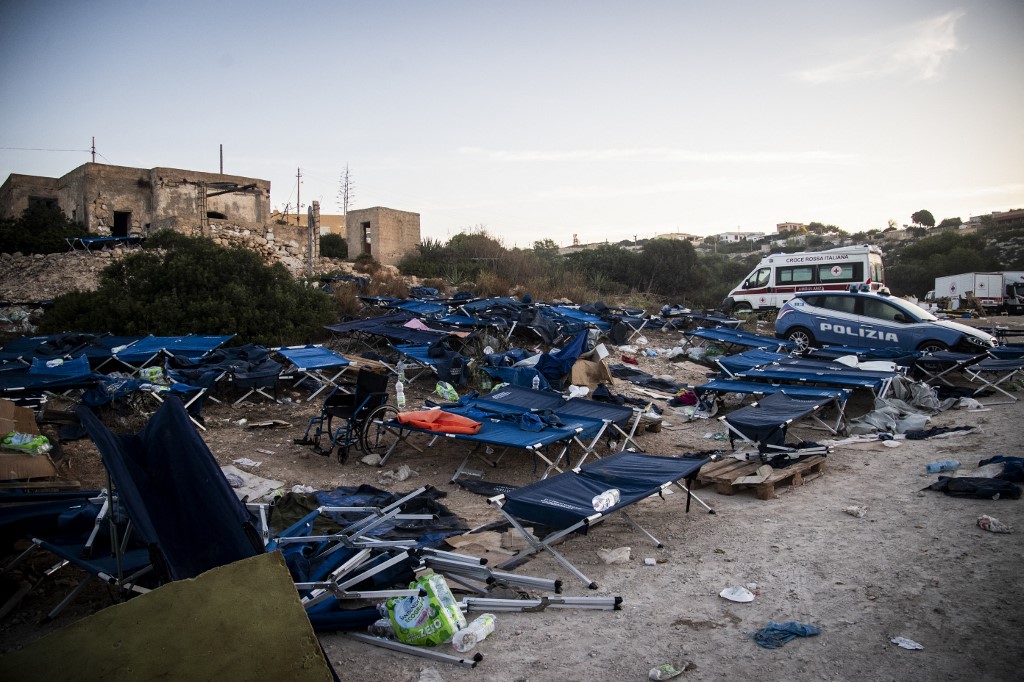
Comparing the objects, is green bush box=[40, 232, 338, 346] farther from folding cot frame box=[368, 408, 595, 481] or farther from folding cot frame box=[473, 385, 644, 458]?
folding cot frame box=[473, 385, 644, 458]

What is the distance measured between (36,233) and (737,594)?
886 inches

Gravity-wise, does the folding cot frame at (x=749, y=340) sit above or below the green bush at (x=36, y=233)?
below

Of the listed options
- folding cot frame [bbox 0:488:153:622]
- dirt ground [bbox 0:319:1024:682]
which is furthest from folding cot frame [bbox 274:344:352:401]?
folding cot frame [bbox 0:488:153:622]

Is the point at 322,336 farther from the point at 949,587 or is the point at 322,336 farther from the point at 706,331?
the point at 949,587

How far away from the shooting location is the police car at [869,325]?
10.1m

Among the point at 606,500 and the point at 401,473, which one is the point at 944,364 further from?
the point at 401,473

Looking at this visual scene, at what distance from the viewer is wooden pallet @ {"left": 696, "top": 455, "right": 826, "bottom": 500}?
532 centimetres

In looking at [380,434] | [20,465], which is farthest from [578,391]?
[20,465]

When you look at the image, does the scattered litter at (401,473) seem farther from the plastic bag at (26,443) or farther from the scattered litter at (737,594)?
the scattered litter at (737,594)

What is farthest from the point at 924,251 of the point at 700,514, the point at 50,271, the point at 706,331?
the point at 50,271

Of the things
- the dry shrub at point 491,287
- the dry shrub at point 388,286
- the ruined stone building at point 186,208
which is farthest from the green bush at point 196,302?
the ruined stone building at point 186,208

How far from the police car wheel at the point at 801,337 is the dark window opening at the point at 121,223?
1974 cm

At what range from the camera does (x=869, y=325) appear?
11.1 m

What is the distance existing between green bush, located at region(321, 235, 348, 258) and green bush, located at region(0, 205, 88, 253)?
939 cm
